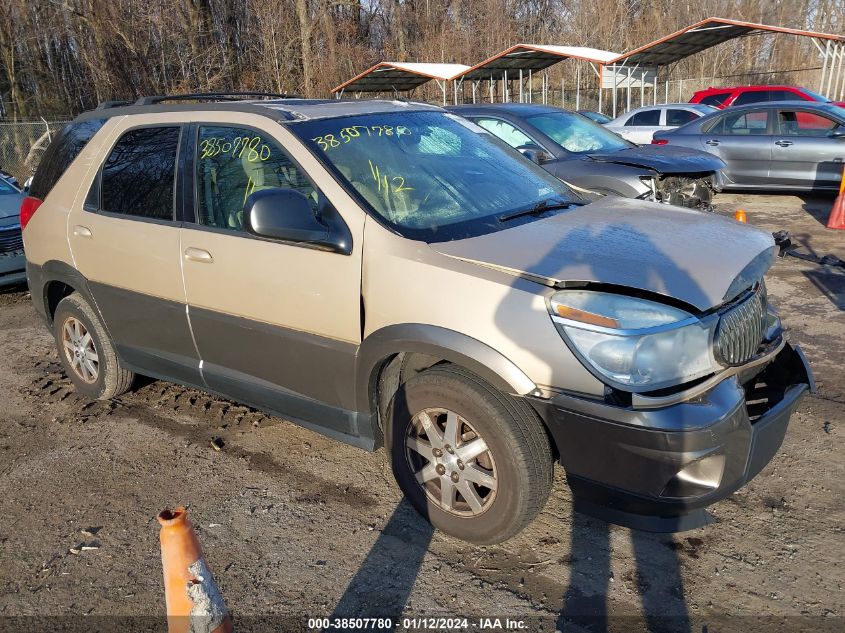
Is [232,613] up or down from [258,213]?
down

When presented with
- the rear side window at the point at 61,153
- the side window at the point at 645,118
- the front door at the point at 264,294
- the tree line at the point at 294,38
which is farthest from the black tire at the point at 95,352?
the tree line at the point at 294,38

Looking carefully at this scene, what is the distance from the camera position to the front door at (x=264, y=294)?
3299mm

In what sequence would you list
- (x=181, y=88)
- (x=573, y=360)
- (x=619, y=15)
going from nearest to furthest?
1. (x=573, y=360)
2. (x=181, y=88)
3. (x=619, y=15)

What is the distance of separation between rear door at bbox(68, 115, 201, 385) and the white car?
13.3 meters

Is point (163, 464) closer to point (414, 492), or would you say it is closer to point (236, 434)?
point (236, 434)

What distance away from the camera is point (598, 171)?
7684mm

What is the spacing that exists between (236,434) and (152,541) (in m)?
1.12

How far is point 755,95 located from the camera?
57.1 ft

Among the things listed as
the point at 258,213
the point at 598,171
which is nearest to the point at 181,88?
the point at 598,171

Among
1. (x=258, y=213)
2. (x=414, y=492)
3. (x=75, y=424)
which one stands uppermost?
(x=258, y=213)

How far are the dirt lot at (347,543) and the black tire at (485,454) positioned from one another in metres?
0.17

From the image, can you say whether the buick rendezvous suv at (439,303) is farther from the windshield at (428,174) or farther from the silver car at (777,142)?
the silver car at (777,142)

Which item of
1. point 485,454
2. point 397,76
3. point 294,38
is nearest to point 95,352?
point 485,454

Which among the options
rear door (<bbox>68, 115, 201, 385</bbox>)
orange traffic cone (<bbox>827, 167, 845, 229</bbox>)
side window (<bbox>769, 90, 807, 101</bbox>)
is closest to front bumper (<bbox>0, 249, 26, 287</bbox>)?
rear door (<bbox>68, 115, 201, 385</bbox>)
